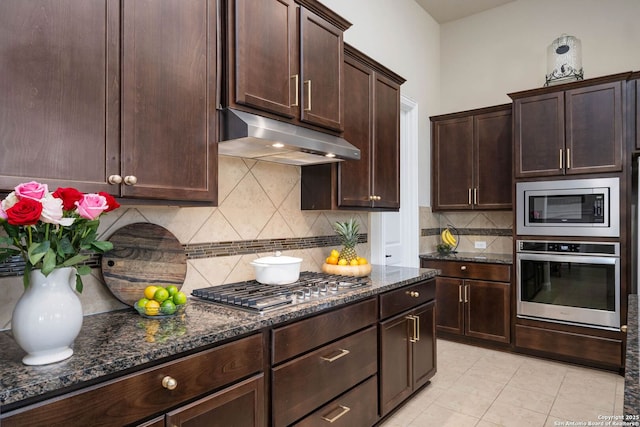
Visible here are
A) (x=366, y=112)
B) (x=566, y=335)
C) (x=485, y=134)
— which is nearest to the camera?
(x=366, y=112)

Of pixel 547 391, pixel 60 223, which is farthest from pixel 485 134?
pixel 60 223

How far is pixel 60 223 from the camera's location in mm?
1067

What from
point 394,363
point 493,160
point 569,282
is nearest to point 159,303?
point 394,363

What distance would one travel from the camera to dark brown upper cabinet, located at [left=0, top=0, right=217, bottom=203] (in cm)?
115

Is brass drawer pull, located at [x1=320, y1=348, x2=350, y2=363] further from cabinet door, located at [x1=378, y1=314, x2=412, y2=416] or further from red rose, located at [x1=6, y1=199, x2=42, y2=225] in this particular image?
red rose, located at [x1=6, y1=199, x2=42, y2=225]

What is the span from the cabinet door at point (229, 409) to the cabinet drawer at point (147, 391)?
3cm

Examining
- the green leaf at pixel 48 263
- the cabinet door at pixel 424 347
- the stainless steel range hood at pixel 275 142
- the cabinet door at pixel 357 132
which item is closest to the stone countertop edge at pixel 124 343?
the green leaf at pixel 48 263

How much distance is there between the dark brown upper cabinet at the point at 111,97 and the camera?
1.15 m

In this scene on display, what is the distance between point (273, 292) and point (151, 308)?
587 mm

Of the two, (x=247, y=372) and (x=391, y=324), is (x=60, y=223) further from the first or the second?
(x=391, y=324)

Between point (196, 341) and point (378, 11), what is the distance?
11.2ft

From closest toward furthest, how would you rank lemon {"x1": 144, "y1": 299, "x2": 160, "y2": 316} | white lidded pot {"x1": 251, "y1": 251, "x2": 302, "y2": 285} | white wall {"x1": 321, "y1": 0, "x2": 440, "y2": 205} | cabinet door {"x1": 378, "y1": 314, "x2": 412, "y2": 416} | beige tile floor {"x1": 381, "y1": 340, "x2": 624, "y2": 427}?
lemon {"x1": 144, "y1": 299, "x2": 160, "y2": 316} → white lidded pot {"x1": 251, "y1": 251, "x2": 302, "y2": 285} → cabinet door {"x1": 378, "y1": 314, "x2": 412, "y2": 416} → beige tile floor {"x1": 381, "y1": 340, "x2": 624, "y2": 427} → white wall {"x1": 321, "y1": 0, "x2": 440, "y2": 205}

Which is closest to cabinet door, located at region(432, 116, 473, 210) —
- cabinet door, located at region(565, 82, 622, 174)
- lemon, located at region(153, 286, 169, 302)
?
cabinet door, located at region(565, 82, 622, 174)

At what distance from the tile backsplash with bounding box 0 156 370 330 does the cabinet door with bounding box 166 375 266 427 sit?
2.17 feet
